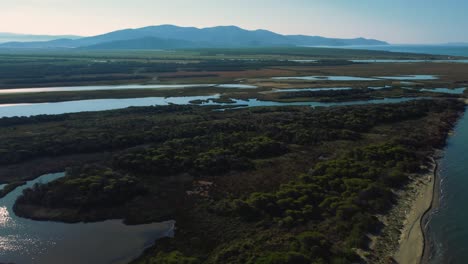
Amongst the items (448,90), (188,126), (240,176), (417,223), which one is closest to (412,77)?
(448,90)

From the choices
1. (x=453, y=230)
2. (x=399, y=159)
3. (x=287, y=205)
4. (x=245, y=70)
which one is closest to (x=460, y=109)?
(x=399, y=159)

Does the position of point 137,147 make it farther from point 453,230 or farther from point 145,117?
point 453,230

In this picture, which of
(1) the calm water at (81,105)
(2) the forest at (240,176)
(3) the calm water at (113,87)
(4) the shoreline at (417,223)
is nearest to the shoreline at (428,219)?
(4) the shoreline at (417,223)

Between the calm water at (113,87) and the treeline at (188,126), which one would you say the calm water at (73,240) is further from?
the calm water at (113,87)

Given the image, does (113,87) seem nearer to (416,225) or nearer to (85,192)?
(85,192)

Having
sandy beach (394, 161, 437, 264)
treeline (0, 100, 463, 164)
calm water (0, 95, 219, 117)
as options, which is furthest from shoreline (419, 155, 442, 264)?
calm water (0, 95, 219, 117)

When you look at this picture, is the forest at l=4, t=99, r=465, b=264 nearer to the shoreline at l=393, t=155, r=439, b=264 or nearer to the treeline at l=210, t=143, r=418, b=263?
the treeline at l=210, t=143, r=418, b=263
